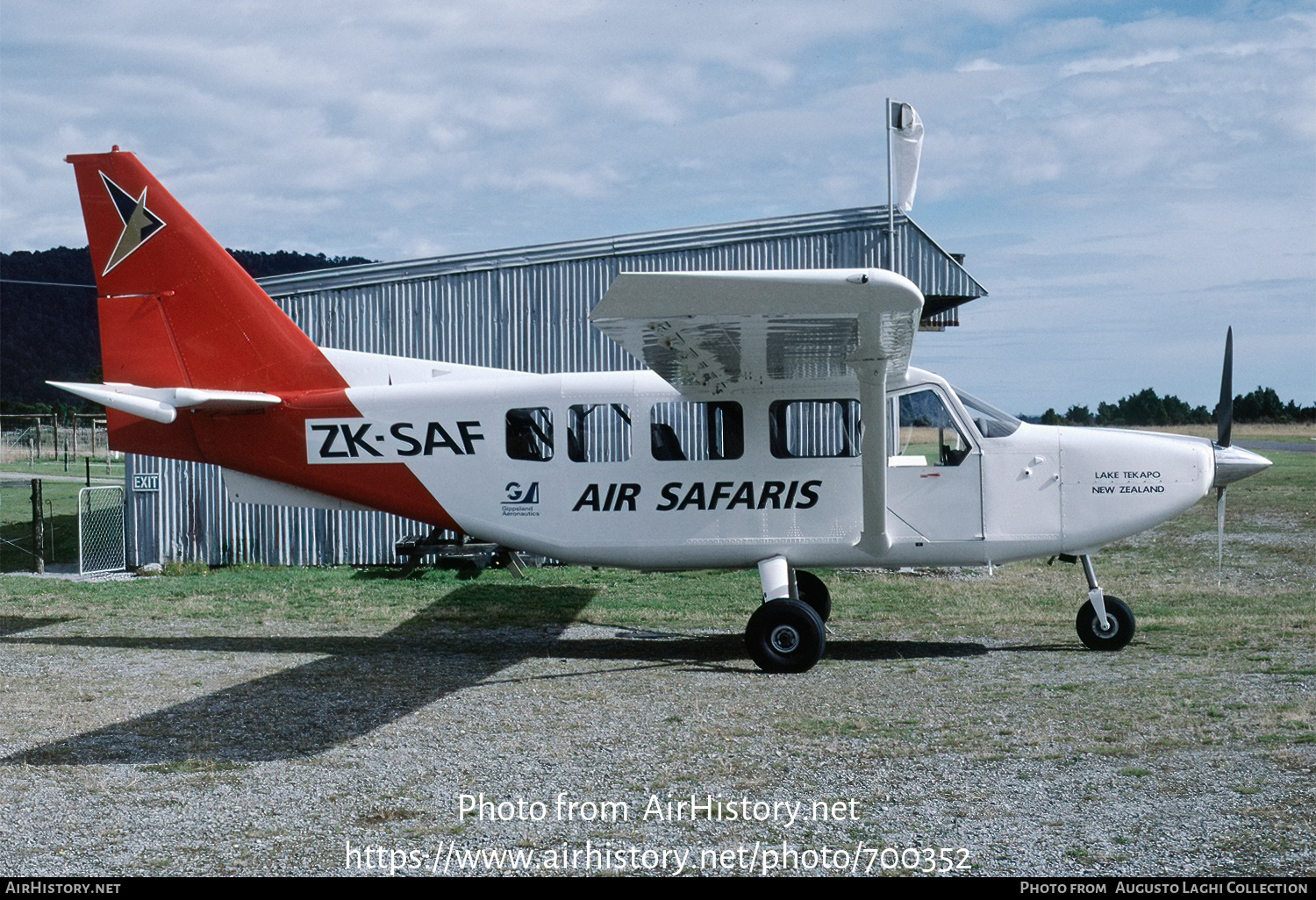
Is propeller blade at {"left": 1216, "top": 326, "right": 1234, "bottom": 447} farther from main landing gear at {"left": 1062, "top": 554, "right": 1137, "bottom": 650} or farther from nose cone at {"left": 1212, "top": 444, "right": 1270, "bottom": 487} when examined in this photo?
main landing gear at {"left": 1062, "top": 554, "right": 1137, "bottom": 650}

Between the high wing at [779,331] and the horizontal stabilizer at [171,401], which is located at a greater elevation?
the high wing at [779,331]

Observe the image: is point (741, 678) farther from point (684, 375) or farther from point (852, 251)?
point (852, 251)

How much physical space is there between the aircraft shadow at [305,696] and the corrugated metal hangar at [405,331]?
4.88 m

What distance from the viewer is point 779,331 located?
7.29 m

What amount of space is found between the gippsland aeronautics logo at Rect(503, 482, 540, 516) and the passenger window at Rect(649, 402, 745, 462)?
1.09 m

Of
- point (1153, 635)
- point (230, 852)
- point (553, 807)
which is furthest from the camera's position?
point (1153, 635)

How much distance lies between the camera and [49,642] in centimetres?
951

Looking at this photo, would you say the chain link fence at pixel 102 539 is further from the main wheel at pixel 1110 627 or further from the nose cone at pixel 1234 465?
the nose cone at pixel 1234 465

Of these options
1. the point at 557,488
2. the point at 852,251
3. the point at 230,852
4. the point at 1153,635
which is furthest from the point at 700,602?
the point at 230,852

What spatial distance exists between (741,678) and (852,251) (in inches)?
318

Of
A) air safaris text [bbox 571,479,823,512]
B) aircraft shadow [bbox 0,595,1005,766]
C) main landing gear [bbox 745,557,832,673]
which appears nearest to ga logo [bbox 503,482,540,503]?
air safaris text [bbox 571,479,823,512]

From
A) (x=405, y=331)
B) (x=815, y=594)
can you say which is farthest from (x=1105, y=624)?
(x=405, y=331)

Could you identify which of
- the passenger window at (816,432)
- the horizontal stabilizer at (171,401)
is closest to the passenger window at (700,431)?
the passenger window at (816,432)

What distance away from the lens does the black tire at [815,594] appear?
10.1 m
